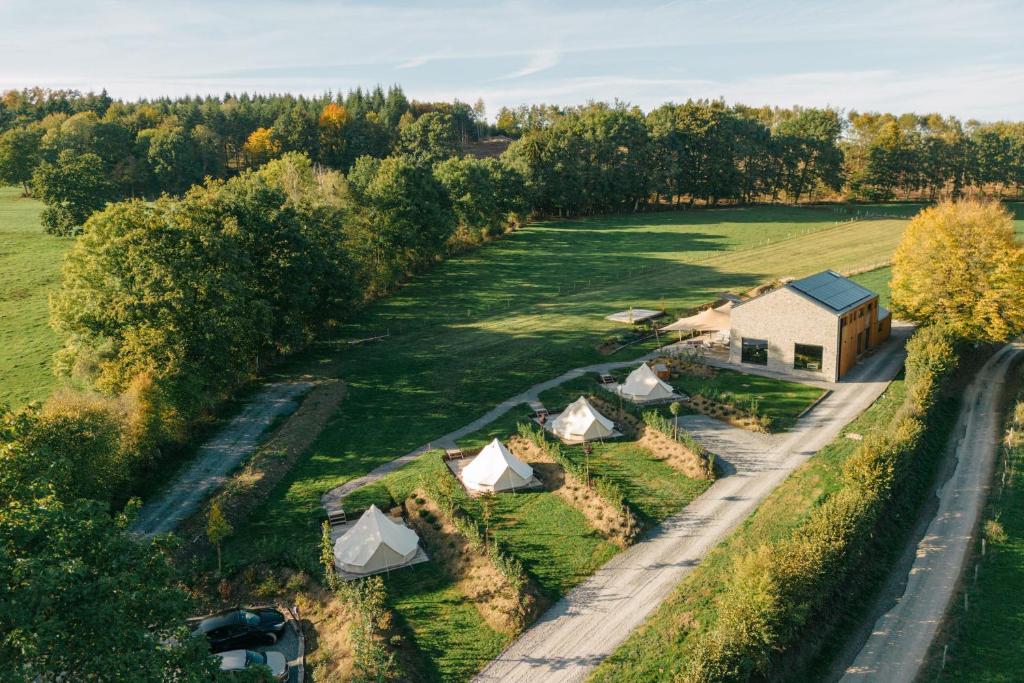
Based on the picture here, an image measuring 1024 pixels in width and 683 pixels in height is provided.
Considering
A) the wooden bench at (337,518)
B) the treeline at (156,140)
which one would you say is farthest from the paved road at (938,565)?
the treeline at (156,140)

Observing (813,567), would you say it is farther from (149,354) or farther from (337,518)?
(149,354)

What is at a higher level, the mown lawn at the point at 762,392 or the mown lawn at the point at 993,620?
the mown lawn at the point at 762,392

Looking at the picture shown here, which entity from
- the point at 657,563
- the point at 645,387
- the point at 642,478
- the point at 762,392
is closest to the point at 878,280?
the point at 762,392

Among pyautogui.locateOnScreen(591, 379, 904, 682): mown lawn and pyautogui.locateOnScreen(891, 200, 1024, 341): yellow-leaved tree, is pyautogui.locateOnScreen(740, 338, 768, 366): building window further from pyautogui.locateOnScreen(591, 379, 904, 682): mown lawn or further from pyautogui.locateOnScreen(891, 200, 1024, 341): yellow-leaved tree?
pyautogui.locateOnScreen(891, 200, 1024, 341): yellow-leaved tree

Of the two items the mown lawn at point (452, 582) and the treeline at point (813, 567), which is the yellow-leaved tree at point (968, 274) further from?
the mown lawn at point (452, 582)

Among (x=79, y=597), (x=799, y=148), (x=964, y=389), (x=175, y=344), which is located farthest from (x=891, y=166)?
(x=79, y=597)
